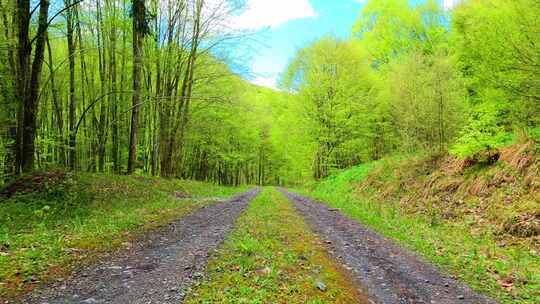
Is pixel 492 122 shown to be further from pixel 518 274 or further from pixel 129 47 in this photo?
pixel 129 47

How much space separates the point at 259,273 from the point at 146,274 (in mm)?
1787

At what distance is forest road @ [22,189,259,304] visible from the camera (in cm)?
471

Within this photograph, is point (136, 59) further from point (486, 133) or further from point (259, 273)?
point (486, 133)

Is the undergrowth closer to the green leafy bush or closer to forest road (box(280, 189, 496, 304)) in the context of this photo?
forest road (box(280, 189, 496, 304))

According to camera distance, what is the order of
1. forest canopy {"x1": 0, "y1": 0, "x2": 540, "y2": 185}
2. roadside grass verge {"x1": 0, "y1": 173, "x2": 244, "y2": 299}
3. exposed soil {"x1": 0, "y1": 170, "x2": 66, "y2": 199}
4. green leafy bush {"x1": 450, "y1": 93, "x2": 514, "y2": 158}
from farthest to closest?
1. green leafy bush {"x1": 450, "y1": 93, "x2": 514, "y2": 158}
2. forest canopy {"x1": 0, "y1": 0, "x2": 540, "y2": 185}
3. exposed soil {"x1": 0, "y1": 170, "x2": 66, "y2": 199}
4. roadside grass verge {"x1": 0, "y1": 173, "x2": 244, "y2": 299}

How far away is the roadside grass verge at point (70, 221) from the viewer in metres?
5.54

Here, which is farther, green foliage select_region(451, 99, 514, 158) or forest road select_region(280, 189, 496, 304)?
green foliage select_region(451, 99, 514, 158)

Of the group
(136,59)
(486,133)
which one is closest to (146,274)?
(486,133)

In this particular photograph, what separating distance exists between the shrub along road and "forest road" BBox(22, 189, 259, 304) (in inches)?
0.5

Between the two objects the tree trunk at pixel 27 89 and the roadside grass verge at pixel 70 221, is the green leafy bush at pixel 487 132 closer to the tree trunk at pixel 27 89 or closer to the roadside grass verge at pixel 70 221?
the roadside grass verge at pixel 70 221

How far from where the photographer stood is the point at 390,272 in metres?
6.81

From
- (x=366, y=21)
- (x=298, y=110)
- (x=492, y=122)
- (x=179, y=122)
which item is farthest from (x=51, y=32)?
(x=366, y=21)

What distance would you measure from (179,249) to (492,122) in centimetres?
1205

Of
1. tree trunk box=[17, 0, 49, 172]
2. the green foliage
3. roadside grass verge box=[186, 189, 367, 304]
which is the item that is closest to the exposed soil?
tree trunk box=[17, 0, 49, 172]
